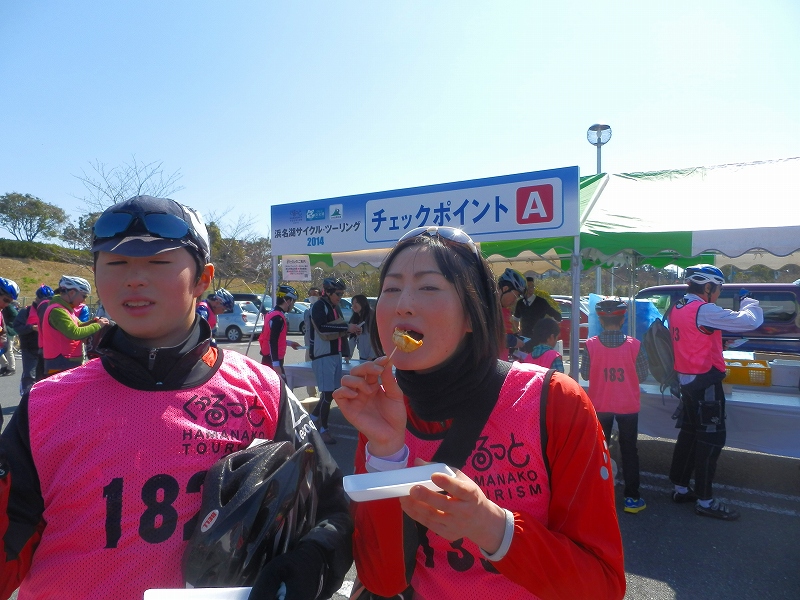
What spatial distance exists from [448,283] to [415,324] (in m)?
0.14

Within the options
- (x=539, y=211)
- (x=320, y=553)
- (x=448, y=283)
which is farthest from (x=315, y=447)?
(x=539, y=211)

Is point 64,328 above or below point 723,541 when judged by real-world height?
above

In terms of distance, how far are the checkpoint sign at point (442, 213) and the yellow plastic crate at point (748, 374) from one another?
2481 millimetres

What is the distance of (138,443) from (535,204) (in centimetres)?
502

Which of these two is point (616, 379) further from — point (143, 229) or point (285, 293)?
point (285, 293)

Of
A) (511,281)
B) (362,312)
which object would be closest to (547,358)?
(511,281)

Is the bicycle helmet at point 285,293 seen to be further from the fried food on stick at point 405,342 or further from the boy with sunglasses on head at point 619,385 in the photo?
the fried food on stick at point 405,342

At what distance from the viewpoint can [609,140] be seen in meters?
11.2

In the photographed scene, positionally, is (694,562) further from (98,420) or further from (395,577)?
(98,420)

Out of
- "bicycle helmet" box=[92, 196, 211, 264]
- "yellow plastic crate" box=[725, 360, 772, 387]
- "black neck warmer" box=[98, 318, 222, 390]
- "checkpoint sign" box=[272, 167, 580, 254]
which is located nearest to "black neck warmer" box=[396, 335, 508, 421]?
"black neck warmer" box=[98, 318, 222, 390]

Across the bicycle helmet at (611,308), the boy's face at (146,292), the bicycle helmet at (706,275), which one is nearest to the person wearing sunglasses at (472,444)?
the boy's face at (146,292)

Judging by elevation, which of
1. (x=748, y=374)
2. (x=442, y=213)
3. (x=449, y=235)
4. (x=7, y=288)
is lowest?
(x=748, y=374)

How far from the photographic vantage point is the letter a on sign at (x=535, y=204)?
5500mm

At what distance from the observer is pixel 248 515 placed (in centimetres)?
112
